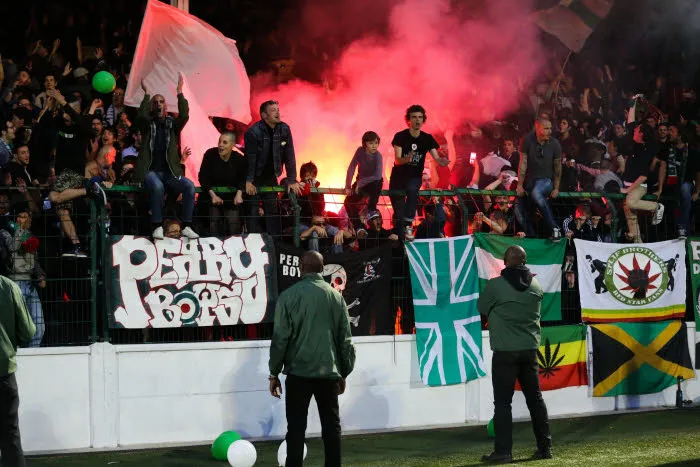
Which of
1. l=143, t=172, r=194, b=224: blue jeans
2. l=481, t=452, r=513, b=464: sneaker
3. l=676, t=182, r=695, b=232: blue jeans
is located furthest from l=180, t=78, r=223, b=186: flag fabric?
l=676, t=182, r=695, b=232: blue jeans

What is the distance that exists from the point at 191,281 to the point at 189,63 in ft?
16.6

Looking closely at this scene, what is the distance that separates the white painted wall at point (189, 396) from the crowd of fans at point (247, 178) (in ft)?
2.64

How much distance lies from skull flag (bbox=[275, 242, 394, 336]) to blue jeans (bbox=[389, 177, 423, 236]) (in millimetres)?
410

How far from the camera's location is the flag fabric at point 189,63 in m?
15.9

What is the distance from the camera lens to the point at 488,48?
21.9 meters

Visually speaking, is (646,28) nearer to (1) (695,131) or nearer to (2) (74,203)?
(1) (695,131)

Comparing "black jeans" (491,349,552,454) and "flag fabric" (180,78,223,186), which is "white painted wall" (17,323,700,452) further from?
"flag fabric" (180,78,223,186)

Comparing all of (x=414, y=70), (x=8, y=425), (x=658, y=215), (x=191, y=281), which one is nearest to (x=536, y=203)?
(x=658, y=215)

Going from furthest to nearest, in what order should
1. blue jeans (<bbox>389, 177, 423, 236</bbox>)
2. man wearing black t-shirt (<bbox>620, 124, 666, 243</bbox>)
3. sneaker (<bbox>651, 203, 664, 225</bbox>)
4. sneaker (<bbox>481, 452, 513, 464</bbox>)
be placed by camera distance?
sneaker (<bbox>651, 203, 664, 225</bbox>) → man wearing black t-shirt (<bbox>620, 124, 666, 243</bbox>) → blue jeans (<bbox>389, 177, 423, 236</bbox>) → sneaker (<bbox>481, 452, 513, 464</bbox>)

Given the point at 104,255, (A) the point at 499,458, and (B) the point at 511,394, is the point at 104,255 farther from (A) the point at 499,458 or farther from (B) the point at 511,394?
(A) the point at 499,458

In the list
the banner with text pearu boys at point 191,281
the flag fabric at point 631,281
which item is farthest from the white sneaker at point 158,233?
the flag fabric at point 631,281

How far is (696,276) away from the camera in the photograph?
15477mm

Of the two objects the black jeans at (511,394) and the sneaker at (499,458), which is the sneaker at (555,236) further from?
the sneaker at (499,458)

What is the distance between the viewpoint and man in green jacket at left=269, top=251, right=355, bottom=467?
8.98 m
